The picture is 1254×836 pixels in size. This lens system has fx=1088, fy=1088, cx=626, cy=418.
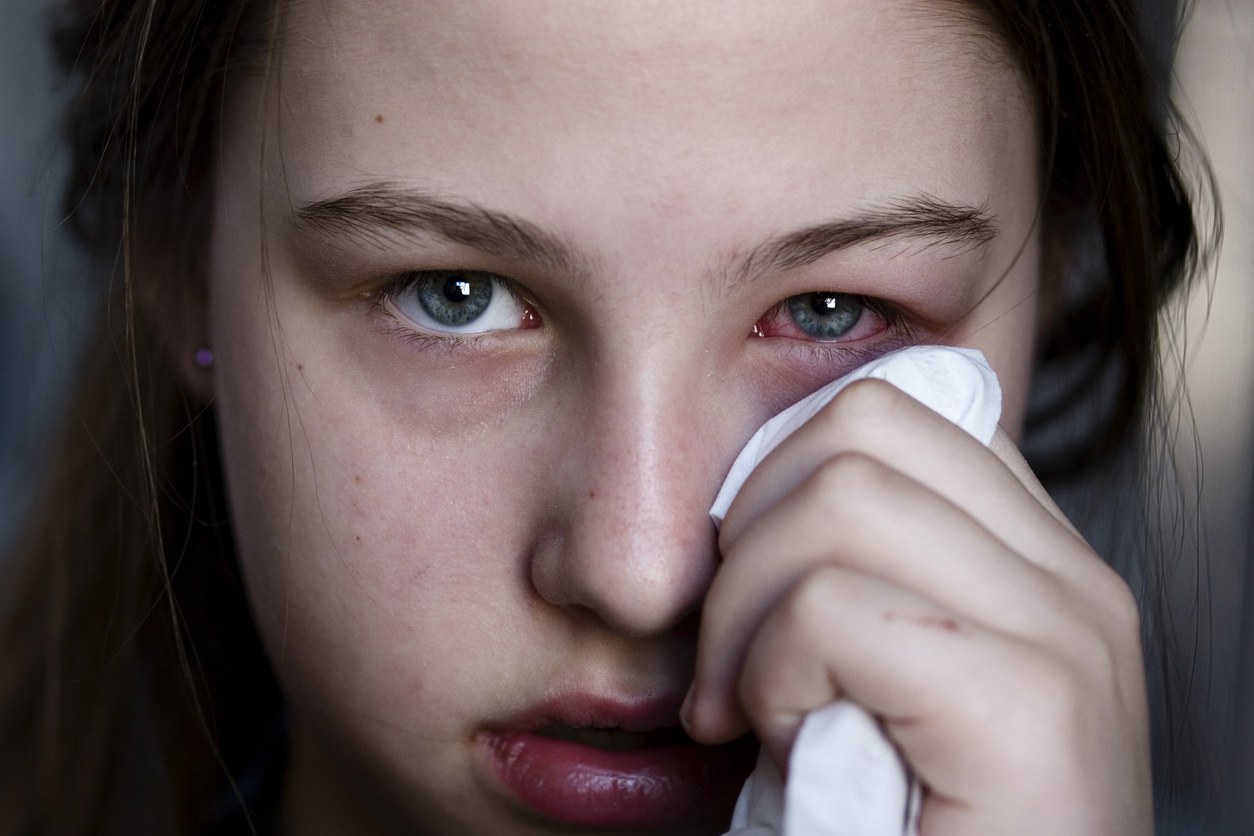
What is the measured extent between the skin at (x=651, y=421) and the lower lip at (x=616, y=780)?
0.03 m

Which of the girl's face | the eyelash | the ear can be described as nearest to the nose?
the girl's face

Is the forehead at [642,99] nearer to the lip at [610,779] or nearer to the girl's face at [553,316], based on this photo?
the girl's face at [553,316]

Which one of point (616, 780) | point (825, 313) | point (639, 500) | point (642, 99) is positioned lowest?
point (616, 780)

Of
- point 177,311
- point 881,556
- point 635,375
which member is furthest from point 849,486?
point 177,311

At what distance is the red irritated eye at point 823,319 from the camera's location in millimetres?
765

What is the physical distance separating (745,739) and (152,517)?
67cm

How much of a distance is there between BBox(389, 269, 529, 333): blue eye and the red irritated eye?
18cm

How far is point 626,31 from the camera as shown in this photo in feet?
2.06

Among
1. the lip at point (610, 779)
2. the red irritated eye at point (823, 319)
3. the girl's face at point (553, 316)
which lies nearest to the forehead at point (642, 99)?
the girl's face at point (553, 316)

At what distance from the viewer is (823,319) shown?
787mm

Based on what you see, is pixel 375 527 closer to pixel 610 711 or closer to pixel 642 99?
pixel 610 711

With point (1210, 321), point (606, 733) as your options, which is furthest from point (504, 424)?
point (1210, 321)

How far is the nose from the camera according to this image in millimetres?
640

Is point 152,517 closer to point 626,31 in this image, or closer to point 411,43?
point 411,43
